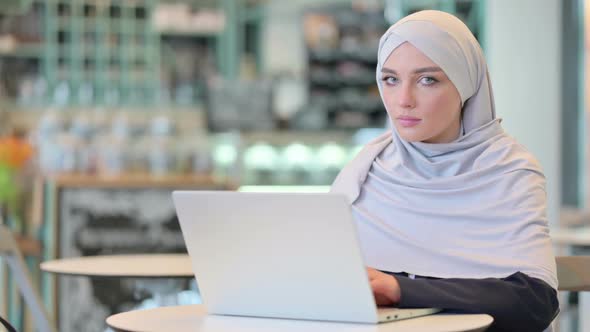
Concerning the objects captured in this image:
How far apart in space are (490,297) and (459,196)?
0.21 m

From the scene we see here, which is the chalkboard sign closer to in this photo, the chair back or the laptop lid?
the chair back

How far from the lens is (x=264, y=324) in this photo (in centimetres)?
149

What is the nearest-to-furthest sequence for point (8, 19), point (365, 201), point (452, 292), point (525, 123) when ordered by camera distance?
point (452, 292), point (365, 201), point (525, 123), point (8, 19)

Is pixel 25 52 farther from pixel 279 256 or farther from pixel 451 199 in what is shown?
pixel 279 256

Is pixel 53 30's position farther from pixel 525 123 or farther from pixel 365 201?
pixel 365 201

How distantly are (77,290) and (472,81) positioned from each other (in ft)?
9.67

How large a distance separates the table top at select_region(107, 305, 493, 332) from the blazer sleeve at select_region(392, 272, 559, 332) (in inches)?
1.0

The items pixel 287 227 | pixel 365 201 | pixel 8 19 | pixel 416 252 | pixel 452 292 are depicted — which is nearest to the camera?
pixel 287 227

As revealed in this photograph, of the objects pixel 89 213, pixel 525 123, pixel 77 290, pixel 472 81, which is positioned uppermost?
pixel 472 81

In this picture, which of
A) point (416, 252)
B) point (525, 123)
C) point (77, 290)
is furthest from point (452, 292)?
point (525, 123)

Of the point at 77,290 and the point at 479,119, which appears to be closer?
the point at 479,119

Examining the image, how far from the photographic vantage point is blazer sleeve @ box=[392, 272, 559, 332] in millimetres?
1537

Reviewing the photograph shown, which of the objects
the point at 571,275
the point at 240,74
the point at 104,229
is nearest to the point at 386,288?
the point at 571,275

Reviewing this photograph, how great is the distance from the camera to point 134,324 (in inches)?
57.6
